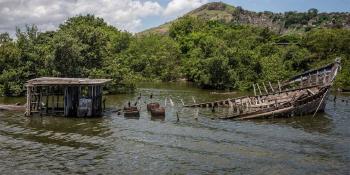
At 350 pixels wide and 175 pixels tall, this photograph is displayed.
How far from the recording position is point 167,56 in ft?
396

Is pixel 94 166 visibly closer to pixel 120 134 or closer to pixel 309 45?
pixel 120 134

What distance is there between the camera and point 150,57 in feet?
393

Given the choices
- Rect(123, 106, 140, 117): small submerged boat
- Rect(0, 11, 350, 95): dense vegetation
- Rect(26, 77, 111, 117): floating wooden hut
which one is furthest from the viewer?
Rect(0, 11, 350, 95): dense vegetation

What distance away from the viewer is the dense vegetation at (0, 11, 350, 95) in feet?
236

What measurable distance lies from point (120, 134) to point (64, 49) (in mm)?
32611

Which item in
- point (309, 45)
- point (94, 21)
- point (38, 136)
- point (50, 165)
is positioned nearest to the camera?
point (50, 165)

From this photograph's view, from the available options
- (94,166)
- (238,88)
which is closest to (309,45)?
(238,88)

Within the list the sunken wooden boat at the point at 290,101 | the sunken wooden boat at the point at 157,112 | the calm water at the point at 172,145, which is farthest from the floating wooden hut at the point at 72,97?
the sunken wooden boat at the point at 290,101

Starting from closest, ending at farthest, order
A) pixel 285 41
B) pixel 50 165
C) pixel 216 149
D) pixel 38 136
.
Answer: pixel 50 165 < pixel 216 149 < pixel 38 136 < pixel 285 41

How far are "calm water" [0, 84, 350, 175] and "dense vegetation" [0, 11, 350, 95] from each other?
68.1 feet

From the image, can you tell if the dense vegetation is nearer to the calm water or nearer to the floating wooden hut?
the floating wooden hut

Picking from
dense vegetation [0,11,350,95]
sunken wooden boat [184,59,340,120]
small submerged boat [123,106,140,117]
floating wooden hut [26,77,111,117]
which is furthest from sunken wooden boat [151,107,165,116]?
dense vegetation [0,11,350,95]

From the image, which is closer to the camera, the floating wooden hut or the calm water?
the calm water

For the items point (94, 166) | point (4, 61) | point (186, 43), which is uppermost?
point (186, 43)
